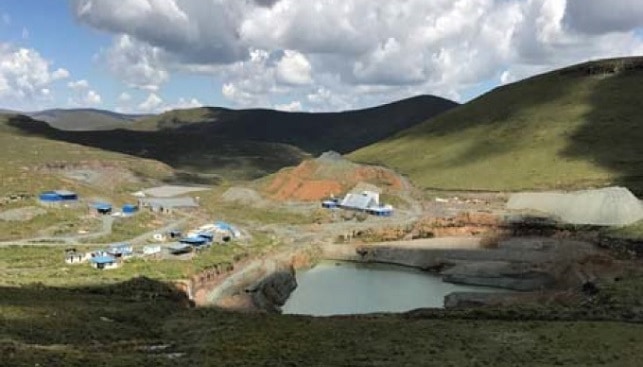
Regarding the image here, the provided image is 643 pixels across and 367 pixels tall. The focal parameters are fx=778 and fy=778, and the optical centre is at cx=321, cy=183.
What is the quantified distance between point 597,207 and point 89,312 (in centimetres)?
10560

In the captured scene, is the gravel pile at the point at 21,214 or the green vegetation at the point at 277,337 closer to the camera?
the green vegetation at the point at 277,337

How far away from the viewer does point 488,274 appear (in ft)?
380

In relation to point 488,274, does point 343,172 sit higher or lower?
higher

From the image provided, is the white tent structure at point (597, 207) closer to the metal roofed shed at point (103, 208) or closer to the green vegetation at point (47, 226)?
the metal roofed shed at point (103, 208)

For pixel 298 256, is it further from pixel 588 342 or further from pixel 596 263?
pixel 588 342

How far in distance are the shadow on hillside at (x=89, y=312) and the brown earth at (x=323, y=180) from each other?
80.3m

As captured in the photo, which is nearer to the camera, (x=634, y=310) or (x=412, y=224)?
(x=634, y=310)

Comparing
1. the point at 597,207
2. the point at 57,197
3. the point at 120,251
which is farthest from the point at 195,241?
the point at 597,207

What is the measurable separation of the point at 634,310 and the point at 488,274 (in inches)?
1624

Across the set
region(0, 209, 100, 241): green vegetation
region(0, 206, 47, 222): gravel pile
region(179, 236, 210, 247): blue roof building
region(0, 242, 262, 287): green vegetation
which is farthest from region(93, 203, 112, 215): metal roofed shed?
region(179, 236, 210, 247): blue roof building

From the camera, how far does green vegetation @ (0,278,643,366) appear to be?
157ft

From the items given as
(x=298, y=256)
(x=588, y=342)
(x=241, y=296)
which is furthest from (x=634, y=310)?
(x=298, y=256)

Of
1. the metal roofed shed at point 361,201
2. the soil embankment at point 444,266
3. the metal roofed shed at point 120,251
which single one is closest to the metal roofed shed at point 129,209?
the metal roofed shed at point 120,251

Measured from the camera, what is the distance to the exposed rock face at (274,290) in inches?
3649
